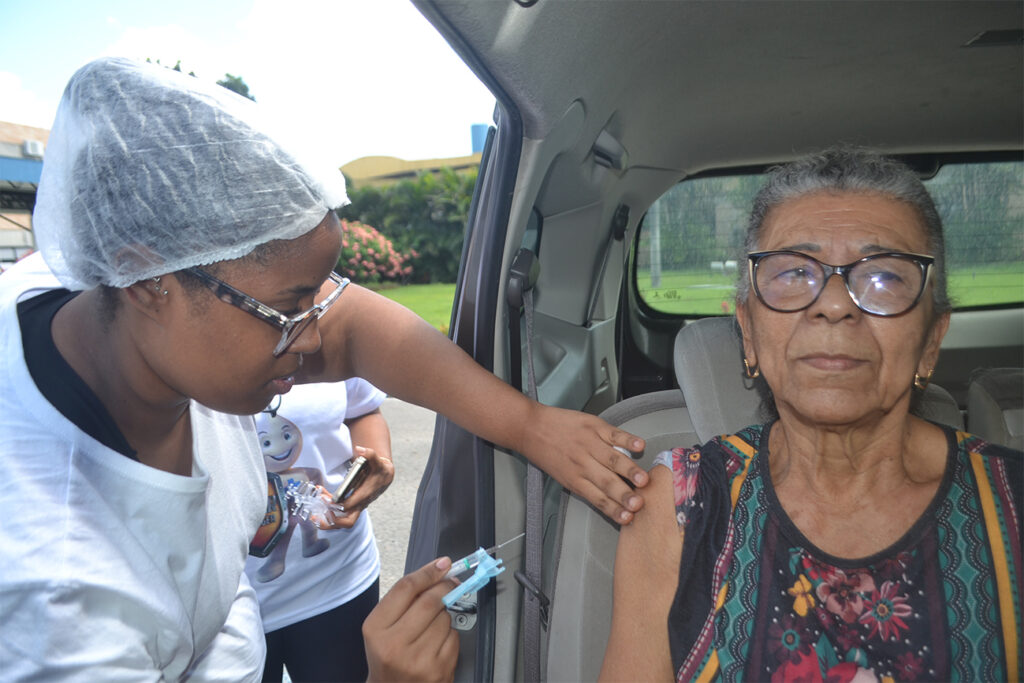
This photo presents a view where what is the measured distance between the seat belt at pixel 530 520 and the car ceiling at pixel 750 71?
1.05ft

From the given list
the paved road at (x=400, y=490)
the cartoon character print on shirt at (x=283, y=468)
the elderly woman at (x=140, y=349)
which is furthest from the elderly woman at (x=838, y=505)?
the paved road at (x=400, y=490)

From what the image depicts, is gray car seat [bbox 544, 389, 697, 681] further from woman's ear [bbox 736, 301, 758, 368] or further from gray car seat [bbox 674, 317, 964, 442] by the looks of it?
woman's ear [bbox 736, 301, 758, 368]

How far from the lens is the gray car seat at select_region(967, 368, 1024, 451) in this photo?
1619 millimetres

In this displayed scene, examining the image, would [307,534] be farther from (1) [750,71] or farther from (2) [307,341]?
(1) [750,71]

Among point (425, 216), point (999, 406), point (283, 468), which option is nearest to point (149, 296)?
point (283, 468)

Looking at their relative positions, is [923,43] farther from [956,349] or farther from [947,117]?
[956,349]

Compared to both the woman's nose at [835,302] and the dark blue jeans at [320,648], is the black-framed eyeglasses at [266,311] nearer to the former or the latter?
the woman's nose at [835,302]

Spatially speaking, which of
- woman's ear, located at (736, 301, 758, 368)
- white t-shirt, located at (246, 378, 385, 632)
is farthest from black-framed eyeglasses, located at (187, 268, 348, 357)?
woman's ear, located at (736, 301, 758, 368)

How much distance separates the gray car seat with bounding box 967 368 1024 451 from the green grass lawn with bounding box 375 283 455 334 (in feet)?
35.2

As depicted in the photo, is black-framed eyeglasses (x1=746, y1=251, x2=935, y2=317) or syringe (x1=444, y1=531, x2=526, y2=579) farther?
syringe (x1=444, y1=531, x2=526, y2=579)

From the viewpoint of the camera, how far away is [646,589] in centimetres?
145

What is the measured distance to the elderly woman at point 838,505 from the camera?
1296 millimetres

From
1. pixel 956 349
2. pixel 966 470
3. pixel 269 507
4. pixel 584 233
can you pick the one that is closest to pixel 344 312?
pixel 269 507

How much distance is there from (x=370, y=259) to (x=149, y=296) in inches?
651
